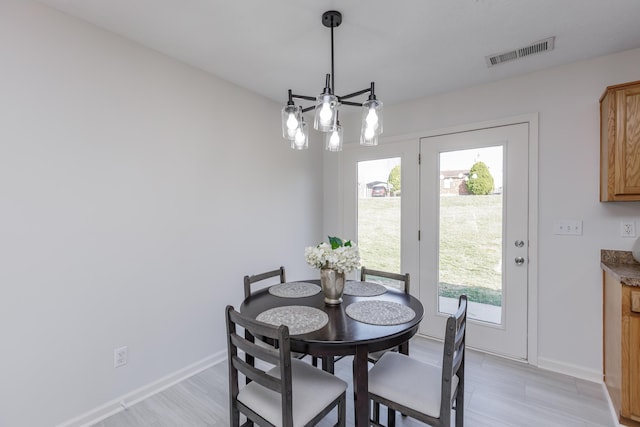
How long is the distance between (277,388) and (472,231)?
7.40 feet

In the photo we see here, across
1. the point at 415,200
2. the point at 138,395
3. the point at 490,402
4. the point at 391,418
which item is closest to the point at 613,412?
the point at 490,402

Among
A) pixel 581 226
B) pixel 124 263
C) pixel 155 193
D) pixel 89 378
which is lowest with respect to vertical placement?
pixel 89 378

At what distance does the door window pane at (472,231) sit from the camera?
103 inches

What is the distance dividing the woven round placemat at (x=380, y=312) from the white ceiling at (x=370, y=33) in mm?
1694

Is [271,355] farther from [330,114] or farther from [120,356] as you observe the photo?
[120,356]

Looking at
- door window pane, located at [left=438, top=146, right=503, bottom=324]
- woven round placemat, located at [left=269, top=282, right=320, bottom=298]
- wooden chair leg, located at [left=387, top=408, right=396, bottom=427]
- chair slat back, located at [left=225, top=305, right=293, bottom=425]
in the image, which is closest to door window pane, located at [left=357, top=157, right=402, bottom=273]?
door window pane, located at [left=438, top=146, right=503, bottom=324]

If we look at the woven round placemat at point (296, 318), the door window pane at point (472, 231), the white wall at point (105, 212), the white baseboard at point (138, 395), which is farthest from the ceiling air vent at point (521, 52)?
the white baseboard at point (138, 395)

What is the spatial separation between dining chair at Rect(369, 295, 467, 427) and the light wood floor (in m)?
0.49

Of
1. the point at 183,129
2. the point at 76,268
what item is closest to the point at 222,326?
the point at 76,268

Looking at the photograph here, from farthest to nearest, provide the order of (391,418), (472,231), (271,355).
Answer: (472,231)
(391,418)
(271,355)

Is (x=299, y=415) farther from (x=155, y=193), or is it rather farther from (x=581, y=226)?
(x=581, y=226)

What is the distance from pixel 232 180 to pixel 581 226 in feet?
9.35

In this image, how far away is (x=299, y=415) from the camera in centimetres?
126

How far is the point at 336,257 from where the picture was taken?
1.67 meters
